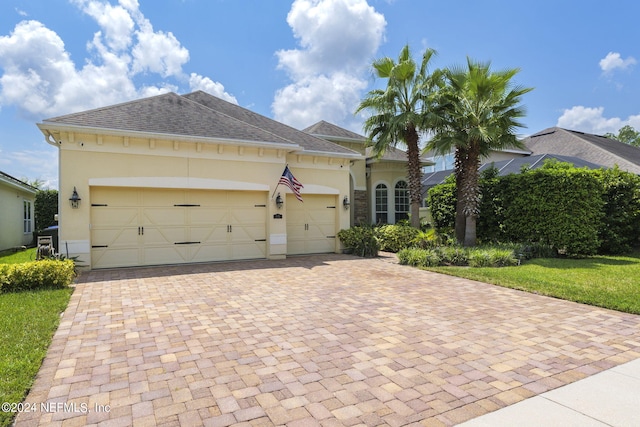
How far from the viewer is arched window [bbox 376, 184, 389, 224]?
65.6ft

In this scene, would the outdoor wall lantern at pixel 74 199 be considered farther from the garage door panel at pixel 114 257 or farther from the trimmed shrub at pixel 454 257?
the trimmed shrub at pixel 454 257

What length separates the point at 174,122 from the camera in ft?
37.2

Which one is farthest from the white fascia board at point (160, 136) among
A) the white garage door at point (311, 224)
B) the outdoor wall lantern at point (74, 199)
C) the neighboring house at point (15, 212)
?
the neighboring house at point (15, 212)

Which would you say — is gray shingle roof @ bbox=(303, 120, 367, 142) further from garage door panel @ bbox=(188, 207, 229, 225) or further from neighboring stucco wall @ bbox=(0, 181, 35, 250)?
neighboring stucco wall @ bbox=(0, 181, 35, 250)

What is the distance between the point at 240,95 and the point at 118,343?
15.8 m

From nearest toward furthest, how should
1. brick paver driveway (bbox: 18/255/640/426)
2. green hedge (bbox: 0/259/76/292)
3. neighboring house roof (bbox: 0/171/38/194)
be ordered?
1. brick paver driveway (bbox: 18/255/640/426)
2. green hedge (bbox: 0/259/76/292)
3. neighboring house roof (bbox: 0/171/38/194)

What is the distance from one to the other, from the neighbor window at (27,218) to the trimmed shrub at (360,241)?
1649 centimetres

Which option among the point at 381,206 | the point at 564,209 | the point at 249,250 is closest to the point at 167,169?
the point at 249,250

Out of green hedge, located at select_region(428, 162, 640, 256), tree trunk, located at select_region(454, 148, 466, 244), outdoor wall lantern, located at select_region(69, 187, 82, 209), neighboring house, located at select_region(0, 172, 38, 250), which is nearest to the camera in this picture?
outdoor wall lantern, located at select_region(69, 187, 82, 209)

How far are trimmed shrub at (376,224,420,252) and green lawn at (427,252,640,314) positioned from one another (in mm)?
3742

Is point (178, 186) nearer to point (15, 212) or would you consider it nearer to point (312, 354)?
point (312, 354)

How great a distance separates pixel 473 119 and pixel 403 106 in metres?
2.97

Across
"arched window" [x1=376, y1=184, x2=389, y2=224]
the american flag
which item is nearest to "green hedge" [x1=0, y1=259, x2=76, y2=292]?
the american flag

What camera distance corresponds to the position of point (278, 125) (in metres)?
15.3
